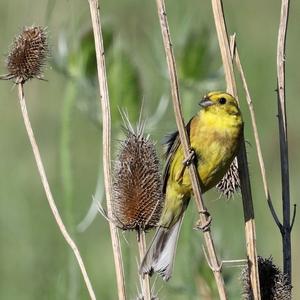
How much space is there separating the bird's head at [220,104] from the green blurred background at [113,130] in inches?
19.8

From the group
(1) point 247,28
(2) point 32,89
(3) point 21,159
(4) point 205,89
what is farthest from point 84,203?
(1) point 247,28

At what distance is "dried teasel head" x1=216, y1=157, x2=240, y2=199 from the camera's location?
3.70 meters

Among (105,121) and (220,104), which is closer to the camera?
(105,121)

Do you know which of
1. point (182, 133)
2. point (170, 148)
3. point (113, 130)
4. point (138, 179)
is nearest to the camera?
point (182, 133)

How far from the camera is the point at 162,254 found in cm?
378

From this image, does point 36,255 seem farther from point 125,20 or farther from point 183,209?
point 125,20

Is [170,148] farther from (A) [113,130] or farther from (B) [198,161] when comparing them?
(A) [113,130]

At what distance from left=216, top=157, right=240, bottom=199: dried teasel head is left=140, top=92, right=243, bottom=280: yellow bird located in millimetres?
21

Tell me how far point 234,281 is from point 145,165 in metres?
1.48

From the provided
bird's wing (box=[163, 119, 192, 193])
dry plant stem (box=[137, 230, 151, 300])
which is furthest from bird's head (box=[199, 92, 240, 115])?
dry plant stem (box=[137, 230, 151, 300])

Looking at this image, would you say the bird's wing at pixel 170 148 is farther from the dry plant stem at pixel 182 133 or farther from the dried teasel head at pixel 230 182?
the dry plant stem at pixel 182 133

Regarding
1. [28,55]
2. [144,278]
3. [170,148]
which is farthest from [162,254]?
[28,55]

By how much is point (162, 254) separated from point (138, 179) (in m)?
0.28

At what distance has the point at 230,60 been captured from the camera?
3.44 metres
